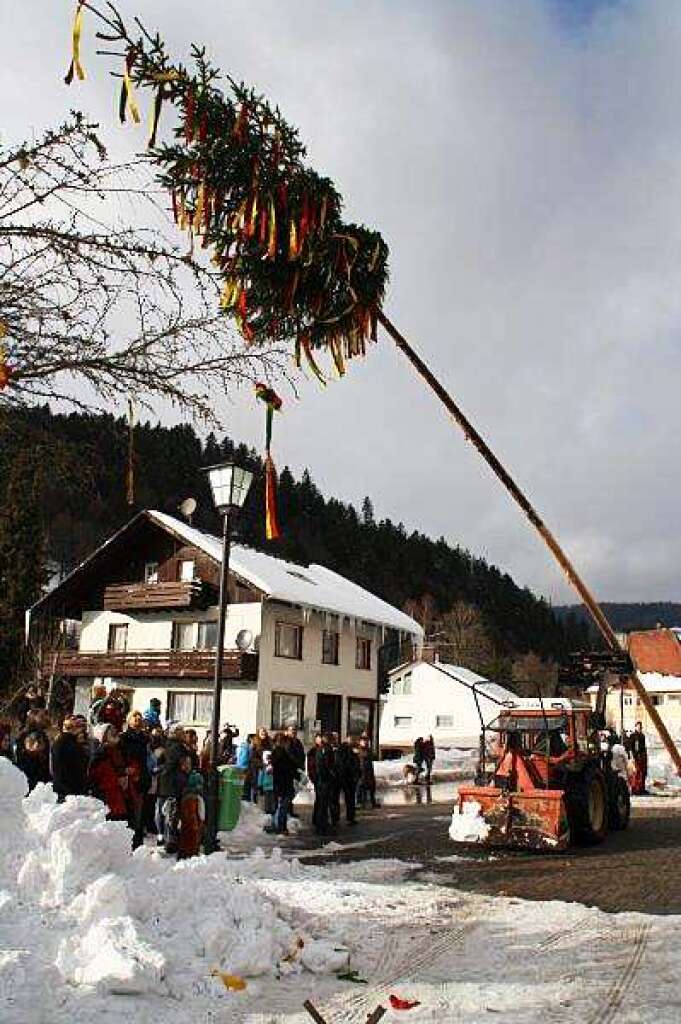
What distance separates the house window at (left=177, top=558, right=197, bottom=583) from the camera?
3403cm

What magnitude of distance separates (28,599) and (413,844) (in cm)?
2710

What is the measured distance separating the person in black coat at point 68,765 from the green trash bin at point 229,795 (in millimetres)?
5287

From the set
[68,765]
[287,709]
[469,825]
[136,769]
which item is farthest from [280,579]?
[68,765]

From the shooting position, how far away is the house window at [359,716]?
120ft

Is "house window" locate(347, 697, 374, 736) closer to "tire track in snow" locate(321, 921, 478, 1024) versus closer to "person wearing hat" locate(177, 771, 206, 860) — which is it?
"person wearing hat" locate(177, 771, 206, 860)

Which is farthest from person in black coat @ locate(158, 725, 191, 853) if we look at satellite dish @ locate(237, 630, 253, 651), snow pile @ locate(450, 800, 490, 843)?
satellite dish @ locate(237, 630, 253, 651)

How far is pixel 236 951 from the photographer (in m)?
6.70

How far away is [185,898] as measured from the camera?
23.0 ft

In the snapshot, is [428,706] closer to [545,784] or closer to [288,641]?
[288,641]

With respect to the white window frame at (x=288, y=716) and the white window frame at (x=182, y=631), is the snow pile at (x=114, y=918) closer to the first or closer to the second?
the white window frame at (x=288, y=716)

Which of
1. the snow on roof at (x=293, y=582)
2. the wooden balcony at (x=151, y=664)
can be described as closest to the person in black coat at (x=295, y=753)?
the wooden balcony at (x=151, y=664)

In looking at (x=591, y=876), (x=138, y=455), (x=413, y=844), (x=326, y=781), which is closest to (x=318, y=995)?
(x=138, y=455)

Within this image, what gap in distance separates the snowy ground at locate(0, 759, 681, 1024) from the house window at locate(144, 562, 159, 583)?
2708 centimetres

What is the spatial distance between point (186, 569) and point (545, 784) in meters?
21.6
